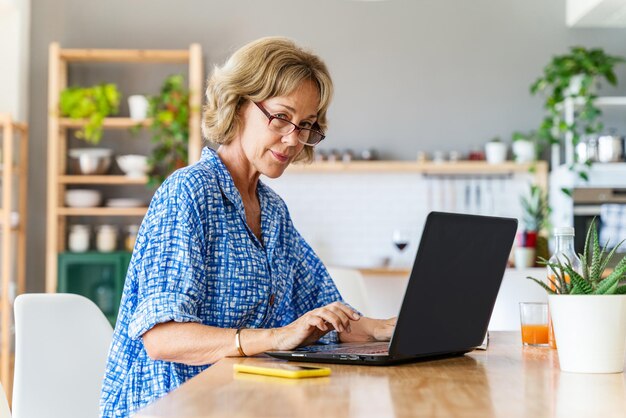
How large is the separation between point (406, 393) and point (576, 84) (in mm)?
5053

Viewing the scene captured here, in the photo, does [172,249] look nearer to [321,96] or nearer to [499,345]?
[321,96]

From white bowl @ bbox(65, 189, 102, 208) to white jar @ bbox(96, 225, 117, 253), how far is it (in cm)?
19

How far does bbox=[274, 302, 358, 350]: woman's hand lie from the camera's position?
60.5 inches

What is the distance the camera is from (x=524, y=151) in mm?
6117

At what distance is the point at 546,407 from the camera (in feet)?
3.52

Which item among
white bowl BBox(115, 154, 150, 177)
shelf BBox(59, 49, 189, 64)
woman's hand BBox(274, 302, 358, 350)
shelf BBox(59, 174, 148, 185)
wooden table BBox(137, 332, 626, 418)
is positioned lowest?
wooden table BBox(137, 332, 626, 418)

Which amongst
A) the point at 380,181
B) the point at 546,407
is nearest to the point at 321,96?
the point at 546,407

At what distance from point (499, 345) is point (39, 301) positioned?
41.1 inches

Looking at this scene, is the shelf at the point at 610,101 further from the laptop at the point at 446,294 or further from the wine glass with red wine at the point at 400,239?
the laptop at the point at 446,294

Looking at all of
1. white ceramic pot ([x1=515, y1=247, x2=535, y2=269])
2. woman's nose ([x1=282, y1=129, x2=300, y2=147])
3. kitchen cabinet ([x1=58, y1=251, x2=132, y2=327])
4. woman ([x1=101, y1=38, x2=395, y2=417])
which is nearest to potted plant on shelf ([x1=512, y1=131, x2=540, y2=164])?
white ceramic pot ([x1=515, y1=247, x2=535, y2=269])

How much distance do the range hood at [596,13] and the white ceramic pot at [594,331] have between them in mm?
4684

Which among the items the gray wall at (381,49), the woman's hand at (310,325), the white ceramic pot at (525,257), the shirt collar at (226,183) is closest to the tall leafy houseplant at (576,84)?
the gray wall at (381,49)

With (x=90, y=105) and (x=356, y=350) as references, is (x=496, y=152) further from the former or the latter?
(x=356, y=350)

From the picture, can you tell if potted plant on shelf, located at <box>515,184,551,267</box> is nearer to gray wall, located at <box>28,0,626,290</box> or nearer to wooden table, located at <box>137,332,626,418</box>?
gray wall, located at <box>28,0,626,290</box>
